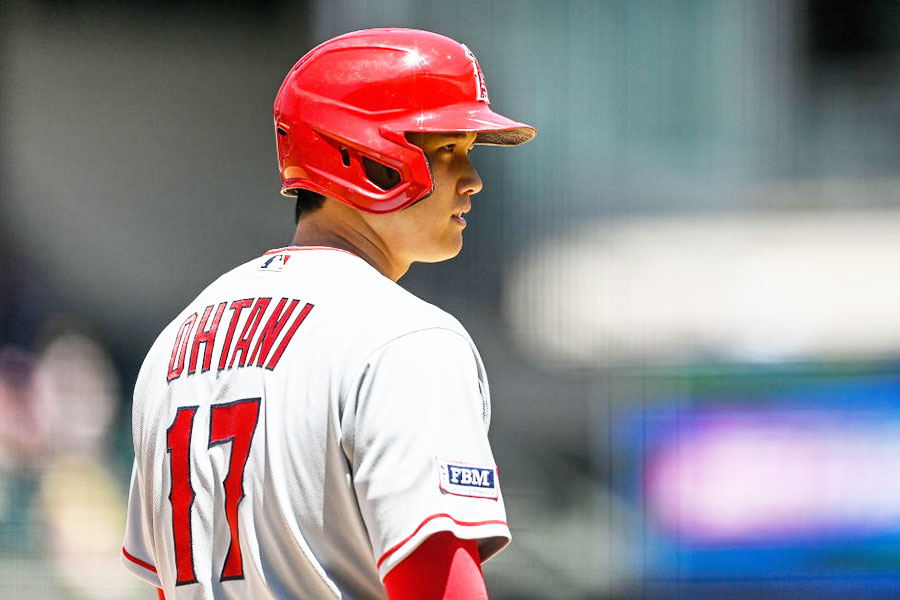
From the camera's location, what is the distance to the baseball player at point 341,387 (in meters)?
1.53

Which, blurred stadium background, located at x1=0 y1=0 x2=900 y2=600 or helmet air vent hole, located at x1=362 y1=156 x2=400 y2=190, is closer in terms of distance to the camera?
helmet air vent hole, located at x1=362 y1=156 x2=400 y2=190

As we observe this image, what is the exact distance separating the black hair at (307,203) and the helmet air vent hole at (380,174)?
9 cm

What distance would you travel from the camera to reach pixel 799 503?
5527 millimetres

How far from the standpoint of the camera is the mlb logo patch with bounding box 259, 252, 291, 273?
179 cm

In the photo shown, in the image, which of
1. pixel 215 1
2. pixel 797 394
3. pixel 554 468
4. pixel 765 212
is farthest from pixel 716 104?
pixel 215 1

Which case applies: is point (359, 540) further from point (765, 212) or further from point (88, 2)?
point (88, 2)

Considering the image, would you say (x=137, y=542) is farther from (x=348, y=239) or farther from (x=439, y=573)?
(x=439, y=573)

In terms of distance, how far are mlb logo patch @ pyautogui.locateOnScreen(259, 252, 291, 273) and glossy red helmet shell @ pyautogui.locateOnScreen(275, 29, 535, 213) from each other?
0.40 feet

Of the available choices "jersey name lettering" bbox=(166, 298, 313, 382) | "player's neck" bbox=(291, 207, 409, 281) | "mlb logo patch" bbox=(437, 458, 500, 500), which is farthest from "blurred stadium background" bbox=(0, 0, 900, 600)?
"mlb logo patch" bbox=(437, 458, 500, 500)

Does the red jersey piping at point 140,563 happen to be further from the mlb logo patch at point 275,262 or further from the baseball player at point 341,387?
the mlb logo patch at point 275,262

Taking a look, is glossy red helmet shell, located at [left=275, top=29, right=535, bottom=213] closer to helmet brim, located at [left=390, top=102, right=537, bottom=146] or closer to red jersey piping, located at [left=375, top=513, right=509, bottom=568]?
helmet brim, located at [left=390, top=102, right=537, bottom=146]

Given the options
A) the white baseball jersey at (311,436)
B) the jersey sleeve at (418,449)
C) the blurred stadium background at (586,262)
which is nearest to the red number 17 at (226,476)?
the white baseball jersey at (311,436)

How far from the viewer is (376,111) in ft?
6.09

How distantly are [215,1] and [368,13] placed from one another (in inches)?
28.5
